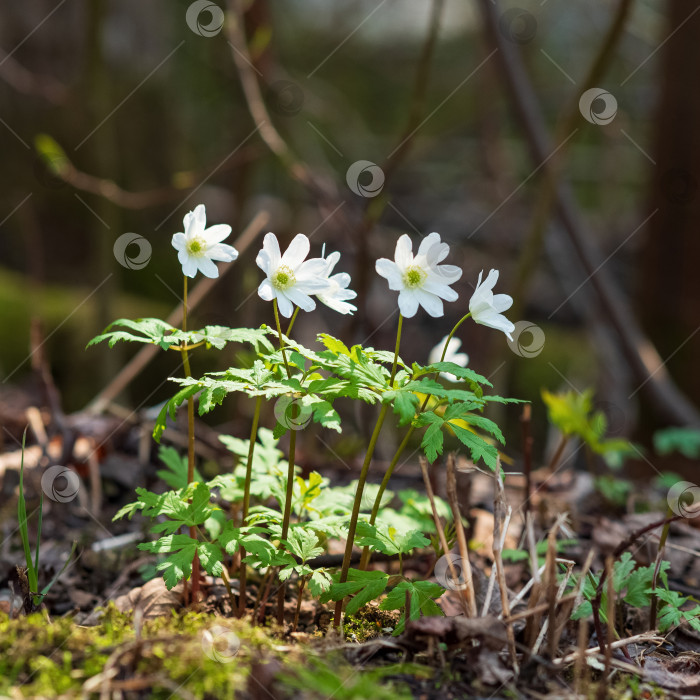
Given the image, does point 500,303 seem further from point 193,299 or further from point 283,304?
point 193,299

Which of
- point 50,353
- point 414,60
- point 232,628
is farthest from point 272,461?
point 414,60

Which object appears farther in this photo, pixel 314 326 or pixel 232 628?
pixel 314 326

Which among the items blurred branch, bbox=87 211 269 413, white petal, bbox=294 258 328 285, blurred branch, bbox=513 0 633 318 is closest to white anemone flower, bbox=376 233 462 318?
white petal, bbox=294 258 328 285

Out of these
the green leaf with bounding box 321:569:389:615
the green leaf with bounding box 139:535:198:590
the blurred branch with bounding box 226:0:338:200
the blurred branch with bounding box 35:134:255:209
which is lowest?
the green leaf with bounding box 321:569:389:615

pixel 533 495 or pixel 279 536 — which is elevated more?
pixel 279 536

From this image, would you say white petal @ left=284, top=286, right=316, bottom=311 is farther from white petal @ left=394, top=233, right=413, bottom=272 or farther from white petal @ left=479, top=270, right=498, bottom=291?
white petal @ left=479, top=270, right=498, bottom=291

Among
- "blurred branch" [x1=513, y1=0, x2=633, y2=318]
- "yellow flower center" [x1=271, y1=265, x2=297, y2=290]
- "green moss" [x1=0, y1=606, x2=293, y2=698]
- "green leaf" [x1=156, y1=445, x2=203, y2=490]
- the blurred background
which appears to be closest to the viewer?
"green moss" [x1=0, y1=606, x2=293, y2=698]

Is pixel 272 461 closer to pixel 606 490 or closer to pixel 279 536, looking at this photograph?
pixel 279 536
